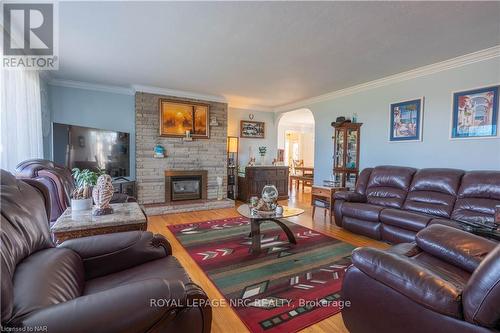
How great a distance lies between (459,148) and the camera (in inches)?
→ 128

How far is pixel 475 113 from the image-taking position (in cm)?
309

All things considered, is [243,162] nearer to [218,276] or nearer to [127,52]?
[127,52]

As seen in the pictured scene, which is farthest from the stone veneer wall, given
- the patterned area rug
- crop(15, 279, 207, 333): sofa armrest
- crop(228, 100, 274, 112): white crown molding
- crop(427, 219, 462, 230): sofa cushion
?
crop(15, 279, 207, 333): sofa armrest

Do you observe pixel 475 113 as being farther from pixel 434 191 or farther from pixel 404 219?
pixel 404 219

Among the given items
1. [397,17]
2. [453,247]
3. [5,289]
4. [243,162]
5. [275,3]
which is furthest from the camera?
[243,162]

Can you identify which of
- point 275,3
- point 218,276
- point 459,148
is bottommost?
point 218,276

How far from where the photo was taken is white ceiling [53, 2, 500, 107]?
210 centimetres

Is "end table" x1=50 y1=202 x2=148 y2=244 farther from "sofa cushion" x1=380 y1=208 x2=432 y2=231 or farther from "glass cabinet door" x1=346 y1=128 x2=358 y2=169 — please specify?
"glass cabinet door" x1=346 y1=128 x2=358 y2=169

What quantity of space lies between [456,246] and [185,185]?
4.65 m

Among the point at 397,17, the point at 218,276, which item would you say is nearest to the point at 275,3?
the point at 397,17

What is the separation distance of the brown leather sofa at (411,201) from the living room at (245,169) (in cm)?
2

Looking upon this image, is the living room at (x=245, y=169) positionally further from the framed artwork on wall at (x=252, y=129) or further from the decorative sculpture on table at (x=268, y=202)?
the framed artwork on wall at (x=252, y=129)

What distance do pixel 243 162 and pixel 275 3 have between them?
15.1ft

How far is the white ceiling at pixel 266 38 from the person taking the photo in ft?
6.88
